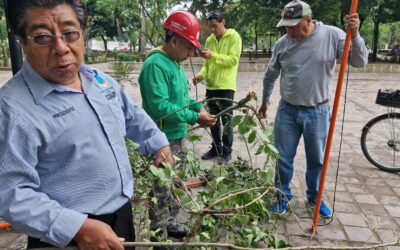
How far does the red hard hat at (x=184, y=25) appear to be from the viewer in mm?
2279

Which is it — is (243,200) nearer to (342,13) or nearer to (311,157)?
(311,157)

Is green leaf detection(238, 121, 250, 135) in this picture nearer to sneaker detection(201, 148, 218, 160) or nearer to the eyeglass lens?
the eyeglass lens

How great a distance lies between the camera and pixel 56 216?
113 centimetres

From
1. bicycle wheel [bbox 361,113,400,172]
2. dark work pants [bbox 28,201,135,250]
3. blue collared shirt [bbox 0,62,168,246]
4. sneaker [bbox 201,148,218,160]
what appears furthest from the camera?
sneaker [bbox 201,148,218,160]

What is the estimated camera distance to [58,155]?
47.6 inches

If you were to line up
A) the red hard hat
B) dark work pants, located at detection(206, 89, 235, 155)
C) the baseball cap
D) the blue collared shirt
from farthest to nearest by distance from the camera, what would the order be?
dark work pants, located at detection(206, 89, 235, 155) < the baseball cap < the red hard hat < the blue collared shirt

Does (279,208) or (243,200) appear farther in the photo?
(279,208)

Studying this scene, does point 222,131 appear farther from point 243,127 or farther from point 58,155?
point 58,155

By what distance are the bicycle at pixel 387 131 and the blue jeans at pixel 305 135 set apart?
172cm

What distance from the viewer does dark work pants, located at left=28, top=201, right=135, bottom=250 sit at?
139 cm

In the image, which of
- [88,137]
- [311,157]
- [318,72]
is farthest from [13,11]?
[311,157]

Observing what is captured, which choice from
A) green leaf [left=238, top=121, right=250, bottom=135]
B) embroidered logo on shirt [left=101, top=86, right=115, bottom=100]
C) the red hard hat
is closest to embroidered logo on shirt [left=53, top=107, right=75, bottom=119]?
embroidered logo on shirt [left=101, top=86, right=115, bottom=100]

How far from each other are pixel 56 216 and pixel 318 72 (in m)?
2.39

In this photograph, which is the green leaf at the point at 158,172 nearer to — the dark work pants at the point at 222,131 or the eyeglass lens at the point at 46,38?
the eyeglass lens at the point at 46,38
